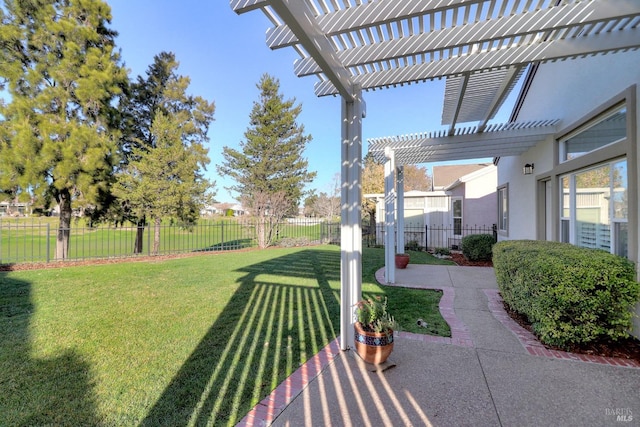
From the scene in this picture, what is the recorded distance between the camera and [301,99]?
19.6m

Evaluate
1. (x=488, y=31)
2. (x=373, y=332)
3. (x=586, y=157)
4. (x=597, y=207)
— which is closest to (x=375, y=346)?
(x=373, y=332)

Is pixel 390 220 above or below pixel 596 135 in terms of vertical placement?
below

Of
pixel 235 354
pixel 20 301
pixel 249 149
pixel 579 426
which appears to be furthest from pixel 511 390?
pixel 249 149

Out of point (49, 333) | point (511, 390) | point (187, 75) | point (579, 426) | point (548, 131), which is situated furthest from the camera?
point (187, 75)

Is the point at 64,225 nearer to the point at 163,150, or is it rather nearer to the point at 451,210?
the point at 163,150

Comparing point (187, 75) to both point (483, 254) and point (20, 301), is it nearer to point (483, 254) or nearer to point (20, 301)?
point (20, 301)

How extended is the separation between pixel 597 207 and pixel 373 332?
13.7 feet

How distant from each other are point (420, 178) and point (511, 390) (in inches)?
1326

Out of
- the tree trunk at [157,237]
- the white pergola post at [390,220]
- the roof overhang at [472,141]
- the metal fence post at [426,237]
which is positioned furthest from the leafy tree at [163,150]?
the metal fence post at [426,237]

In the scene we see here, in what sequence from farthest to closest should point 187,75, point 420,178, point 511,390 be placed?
point 420,178
point 187,75
point 511,390

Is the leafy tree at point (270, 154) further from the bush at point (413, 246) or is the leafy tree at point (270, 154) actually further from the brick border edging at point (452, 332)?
the brick border edging at point (452, 332)

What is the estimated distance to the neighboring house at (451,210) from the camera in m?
12.6

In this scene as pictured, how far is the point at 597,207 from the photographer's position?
4.30m

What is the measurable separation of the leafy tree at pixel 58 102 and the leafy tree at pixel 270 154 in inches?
333
